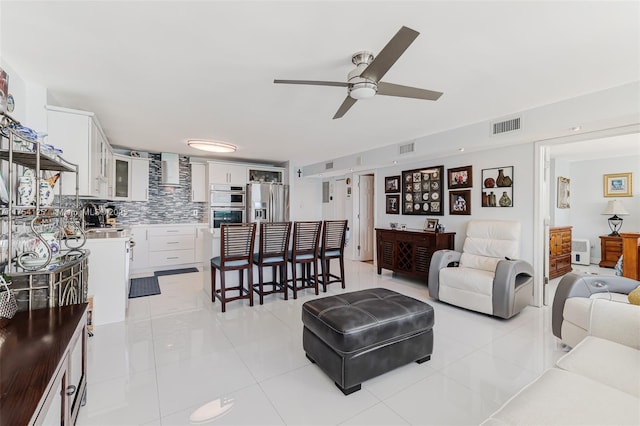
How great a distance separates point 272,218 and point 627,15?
572 centimetres

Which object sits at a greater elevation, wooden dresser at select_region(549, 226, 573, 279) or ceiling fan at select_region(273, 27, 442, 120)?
ceiling fan at select_region(273, 27, 442, 120)

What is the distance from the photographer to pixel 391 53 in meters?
1.59

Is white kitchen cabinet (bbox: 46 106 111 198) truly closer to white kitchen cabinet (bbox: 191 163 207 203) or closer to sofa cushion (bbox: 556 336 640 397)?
white kitchen cabinet (bbox: 191 163 207 203)

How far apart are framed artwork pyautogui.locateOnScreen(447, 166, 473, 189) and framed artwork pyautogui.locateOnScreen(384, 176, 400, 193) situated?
1002 mm

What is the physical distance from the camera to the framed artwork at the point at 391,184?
517 cm

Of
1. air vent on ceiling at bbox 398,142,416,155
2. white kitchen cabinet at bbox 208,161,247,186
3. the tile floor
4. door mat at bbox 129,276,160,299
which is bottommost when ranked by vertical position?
the tile floor

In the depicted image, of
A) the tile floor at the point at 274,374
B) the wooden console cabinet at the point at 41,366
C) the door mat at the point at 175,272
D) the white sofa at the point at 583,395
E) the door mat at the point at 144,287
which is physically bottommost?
the tile floor at the point at 274,374

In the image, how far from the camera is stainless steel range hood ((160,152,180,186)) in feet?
18.3

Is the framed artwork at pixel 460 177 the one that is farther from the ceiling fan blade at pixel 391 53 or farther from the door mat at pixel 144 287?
the door mat at pixel 144 287

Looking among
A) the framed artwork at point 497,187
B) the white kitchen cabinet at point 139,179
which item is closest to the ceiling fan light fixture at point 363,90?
the framed artwork at point 497,187

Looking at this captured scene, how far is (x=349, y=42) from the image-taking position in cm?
184

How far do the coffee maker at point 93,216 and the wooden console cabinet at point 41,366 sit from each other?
3815 mm

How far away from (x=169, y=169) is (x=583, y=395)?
6265 mm

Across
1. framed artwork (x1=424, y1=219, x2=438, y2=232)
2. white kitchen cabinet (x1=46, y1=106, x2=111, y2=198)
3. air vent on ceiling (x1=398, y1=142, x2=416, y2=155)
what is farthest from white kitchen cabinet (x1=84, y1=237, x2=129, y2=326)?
framed artwork (x1=424, y1=219, x2=438, y2=232)
